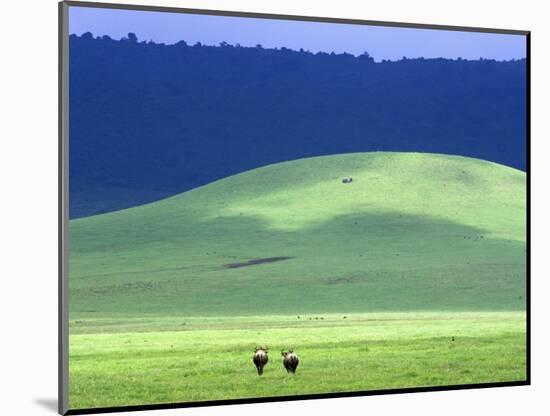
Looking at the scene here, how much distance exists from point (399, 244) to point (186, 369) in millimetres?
7676

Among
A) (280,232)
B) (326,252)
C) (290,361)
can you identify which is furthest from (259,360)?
(280,232)

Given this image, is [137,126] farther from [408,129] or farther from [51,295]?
[408,129]

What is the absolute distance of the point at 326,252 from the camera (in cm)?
2262

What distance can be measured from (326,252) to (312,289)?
780 millimetres

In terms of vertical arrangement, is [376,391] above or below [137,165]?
below

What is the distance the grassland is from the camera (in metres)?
19.0

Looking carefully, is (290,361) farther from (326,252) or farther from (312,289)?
(326,252)

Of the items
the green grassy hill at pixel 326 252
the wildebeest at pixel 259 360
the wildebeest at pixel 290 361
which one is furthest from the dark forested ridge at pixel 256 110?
the wildebeest at pixel 290 361

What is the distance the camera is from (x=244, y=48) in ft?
65.1

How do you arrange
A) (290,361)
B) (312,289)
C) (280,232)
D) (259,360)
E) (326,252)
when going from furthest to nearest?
(280,232) → (326,252) → (312,289) → (290,361) → (259,360)

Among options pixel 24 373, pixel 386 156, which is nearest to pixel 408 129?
pixel 386 156

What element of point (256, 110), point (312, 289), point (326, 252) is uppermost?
point (256, 110)

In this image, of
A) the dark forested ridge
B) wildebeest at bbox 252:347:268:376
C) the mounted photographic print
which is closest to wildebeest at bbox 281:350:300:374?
the mounted photographic print

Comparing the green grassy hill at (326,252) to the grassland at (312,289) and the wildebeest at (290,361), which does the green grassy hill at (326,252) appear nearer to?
the grassland at (312,289)
